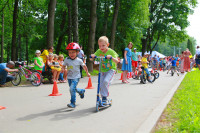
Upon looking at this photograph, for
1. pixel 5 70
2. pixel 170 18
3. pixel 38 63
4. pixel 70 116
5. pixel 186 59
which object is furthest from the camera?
pixel 170 18

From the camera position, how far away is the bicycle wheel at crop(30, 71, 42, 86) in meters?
10.0

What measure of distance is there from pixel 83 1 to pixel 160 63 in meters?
12.7

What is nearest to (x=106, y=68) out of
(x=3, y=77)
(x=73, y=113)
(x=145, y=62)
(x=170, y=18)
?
(x=73, y=113)

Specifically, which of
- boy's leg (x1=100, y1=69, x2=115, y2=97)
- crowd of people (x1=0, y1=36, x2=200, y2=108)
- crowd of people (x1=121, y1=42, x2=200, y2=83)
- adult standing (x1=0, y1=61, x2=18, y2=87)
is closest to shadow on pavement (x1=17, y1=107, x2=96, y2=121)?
crowd of people (x1=0, y1=36, x2=200, y2=108)

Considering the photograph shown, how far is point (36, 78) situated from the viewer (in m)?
10.1

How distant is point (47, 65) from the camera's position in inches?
417

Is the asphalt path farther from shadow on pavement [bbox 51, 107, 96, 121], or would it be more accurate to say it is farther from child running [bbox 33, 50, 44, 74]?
child running [bbox 33, 50, 44, 74]

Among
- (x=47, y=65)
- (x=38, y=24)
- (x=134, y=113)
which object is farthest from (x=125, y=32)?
(x=134, y=113)

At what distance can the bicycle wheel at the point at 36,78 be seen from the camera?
395 inches

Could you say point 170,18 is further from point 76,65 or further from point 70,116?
point 70,116

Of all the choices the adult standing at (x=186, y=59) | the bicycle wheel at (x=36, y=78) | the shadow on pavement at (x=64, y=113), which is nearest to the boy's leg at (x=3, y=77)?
the bicycle wheel at (x=36, y=78)

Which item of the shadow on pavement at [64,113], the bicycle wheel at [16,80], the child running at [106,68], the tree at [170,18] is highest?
the tree at [170,18]

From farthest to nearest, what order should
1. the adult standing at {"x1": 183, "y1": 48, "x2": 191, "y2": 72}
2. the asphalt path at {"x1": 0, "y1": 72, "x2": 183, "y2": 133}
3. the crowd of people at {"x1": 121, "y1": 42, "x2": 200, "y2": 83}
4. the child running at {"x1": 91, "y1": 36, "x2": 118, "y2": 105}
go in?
the adult standing at {"x1": 183, "y1": 48, "x2": 191, "y2": 72}
the crowd of people at {"x1": 121, "y1": 42, "x2": 200, "y2": 83}
the child running at {"x1": 91, "y1": 36, "x2": 118, "y2": 105}
the asphalt path at {"x1": 0, "y1": 72, "x2": 183, "y2": 133}

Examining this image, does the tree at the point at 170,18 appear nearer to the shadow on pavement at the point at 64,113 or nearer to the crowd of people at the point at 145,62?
the crowd of people at the point at 145,62
